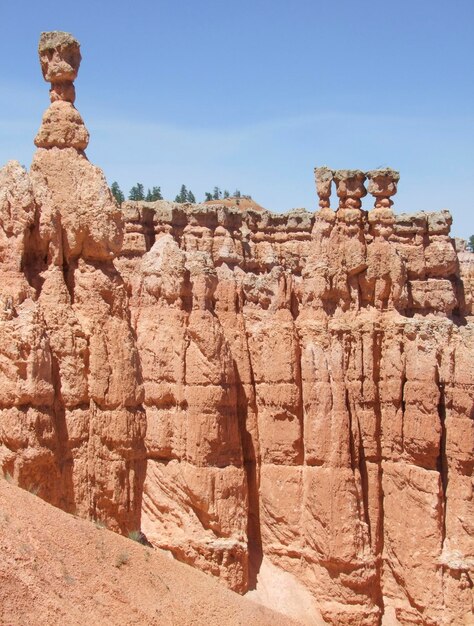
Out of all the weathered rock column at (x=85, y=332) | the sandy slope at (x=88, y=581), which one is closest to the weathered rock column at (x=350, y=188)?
the weathered rock column at (x=85, y=332)

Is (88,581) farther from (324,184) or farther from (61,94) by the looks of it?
(324,184)

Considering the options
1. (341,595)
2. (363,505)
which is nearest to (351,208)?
(363,505)

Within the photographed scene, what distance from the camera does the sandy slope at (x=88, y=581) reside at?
1063 centimetres

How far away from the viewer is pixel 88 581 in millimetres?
11492

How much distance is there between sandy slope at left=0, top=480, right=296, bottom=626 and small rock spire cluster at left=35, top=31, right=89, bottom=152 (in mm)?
5298

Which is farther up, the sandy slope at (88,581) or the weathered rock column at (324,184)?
the weathered rock column at (324,184)

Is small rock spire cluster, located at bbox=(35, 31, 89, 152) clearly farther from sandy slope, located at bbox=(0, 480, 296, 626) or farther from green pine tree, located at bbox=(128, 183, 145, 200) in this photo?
green pine tree, located at bbox=(128, 183, 145, 200)

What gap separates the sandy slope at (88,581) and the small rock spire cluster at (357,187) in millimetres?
15750

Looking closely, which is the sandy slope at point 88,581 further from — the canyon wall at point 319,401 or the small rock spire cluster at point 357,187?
the small rock spire cluster at point 357,187

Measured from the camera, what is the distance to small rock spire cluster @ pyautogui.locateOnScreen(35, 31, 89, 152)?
571 inches

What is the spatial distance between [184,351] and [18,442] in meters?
10.8

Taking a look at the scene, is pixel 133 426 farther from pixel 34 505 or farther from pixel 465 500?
pixel 465 500

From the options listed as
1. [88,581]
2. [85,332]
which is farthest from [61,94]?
[88,581]

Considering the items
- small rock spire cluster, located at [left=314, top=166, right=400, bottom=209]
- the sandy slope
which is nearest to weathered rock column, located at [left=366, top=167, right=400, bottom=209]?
small rock spire cluster, located at [left=314, top=166, right=400, bottom=209]
